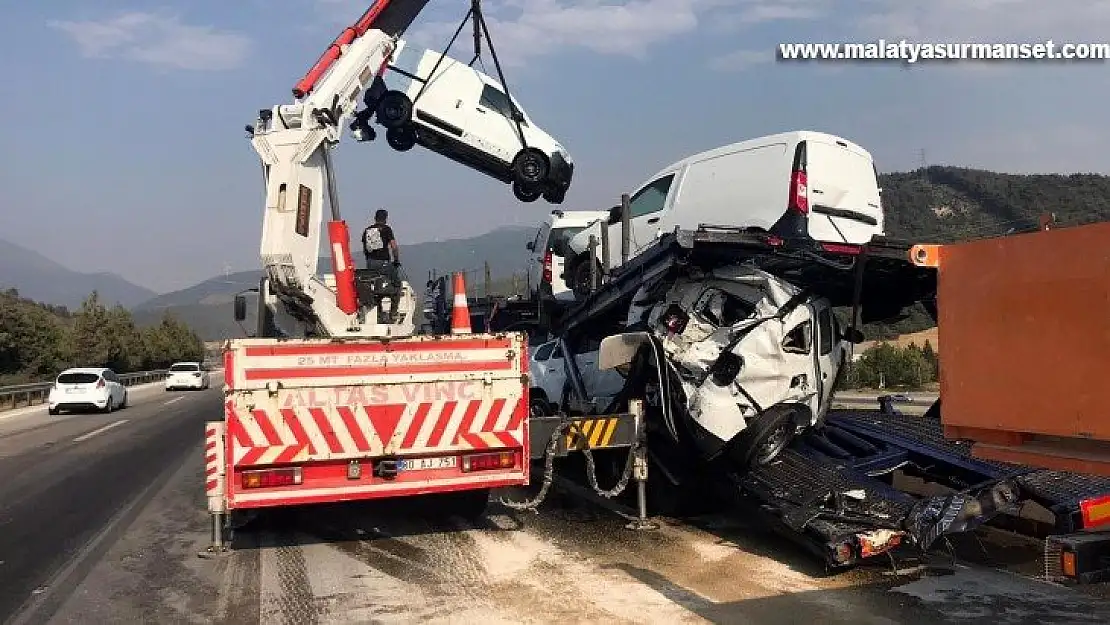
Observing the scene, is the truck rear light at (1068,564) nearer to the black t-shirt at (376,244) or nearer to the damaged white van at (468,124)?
the black t-shirt at (376,244)

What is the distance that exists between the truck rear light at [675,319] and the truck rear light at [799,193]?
1.48 meters

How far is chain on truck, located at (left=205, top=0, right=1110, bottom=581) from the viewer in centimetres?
663

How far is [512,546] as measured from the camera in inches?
299

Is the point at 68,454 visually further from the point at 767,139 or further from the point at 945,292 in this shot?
the point at 945,292

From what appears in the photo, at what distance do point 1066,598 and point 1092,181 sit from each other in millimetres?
66383

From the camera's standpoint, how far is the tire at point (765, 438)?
768cm

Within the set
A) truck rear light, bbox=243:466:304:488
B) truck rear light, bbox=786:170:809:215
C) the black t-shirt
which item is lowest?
truck rear light, bbox=243:466:304:488

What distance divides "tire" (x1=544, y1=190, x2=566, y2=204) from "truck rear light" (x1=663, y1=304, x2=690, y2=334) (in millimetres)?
10492

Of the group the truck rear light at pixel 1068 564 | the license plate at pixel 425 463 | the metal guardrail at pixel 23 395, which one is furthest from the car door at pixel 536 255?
the metal guardrail at pixel 23 395

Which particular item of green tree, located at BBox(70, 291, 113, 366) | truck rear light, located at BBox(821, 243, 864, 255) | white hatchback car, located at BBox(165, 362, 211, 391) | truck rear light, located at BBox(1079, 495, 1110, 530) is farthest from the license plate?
green tree, located at BBox(70, 291, 113, 366)

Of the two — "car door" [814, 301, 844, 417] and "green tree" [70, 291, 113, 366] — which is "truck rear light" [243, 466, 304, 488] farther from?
"green tree" [70, 291, 113, 366]

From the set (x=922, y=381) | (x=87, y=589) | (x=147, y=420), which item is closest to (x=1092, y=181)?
(x=922, y=381)

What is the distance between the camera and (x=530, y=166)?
58.3 feet

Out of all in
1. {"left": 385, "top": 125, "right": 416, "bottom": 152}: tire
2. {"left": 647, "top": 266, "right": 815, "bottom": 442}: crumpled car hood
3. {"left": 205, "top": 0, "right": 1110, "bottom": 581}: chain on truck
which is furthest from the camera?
{"left": 385, "top": 125, "right": 416, "bottom": 152}: tire
